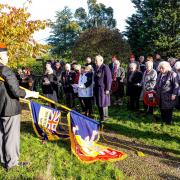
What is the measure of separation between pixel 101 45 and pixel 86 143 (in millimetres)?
19302

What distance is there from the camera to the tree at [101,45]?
26.0 metres

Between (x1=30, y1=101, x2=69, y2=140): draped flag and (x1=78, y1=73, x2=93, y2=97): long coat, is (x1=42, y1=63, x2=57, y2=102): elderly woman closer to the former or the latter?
(x1=78, y1=73, x2=93, y2=97): long coat

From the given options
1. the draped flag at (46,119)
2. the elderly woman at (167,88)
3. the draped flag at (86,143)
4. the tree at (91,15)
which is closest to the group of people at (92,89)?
the elderly woman at (167,88)

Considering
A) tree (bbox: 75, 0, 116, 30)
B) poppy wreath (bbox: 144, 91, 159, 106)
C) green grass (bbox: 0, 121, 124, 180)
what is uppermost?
tree (bbox: 75, 0, 116, 30)

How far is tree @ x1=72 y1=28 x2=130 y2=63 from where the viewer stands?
85.5 feet

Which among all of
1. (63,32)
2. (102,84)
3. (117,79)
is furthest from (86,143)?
(63,32)

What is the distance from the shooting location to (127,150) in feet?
25.5

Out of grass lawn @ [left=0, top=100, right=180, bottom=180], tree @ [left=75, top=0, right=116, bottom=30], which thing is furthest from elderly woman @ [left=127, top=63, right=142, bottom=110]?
tree @ [left=75, top=0, right=116, bottom=30]

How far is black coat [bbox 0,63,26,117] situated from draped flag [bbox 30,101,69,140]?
1778mm

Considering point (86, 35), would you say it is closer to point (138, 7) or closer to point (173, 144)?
point (138, 7)

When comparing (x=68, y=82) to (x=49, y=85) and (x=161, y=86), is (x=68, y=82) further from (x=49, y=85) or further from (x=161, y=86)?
(x=161, y=86)

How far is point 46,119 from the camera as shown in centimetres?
828

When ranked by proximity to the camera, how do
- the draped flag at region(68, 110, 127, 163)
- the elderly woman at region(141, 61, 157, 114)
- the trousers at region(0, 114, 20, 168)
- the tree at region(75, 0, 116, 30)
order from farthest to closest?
the tree at region(75, 0, 116, 30) < the elderly woman at region(141, 61, 157, 114) < the draped flag at region(68, 110, 127, 163) < the trousers at region(0, 114, 20, 168)

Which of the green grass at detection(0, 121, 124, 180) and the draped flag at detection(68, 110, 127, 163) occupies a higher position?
the draped flag at detection(68, 110, 127, 163)
